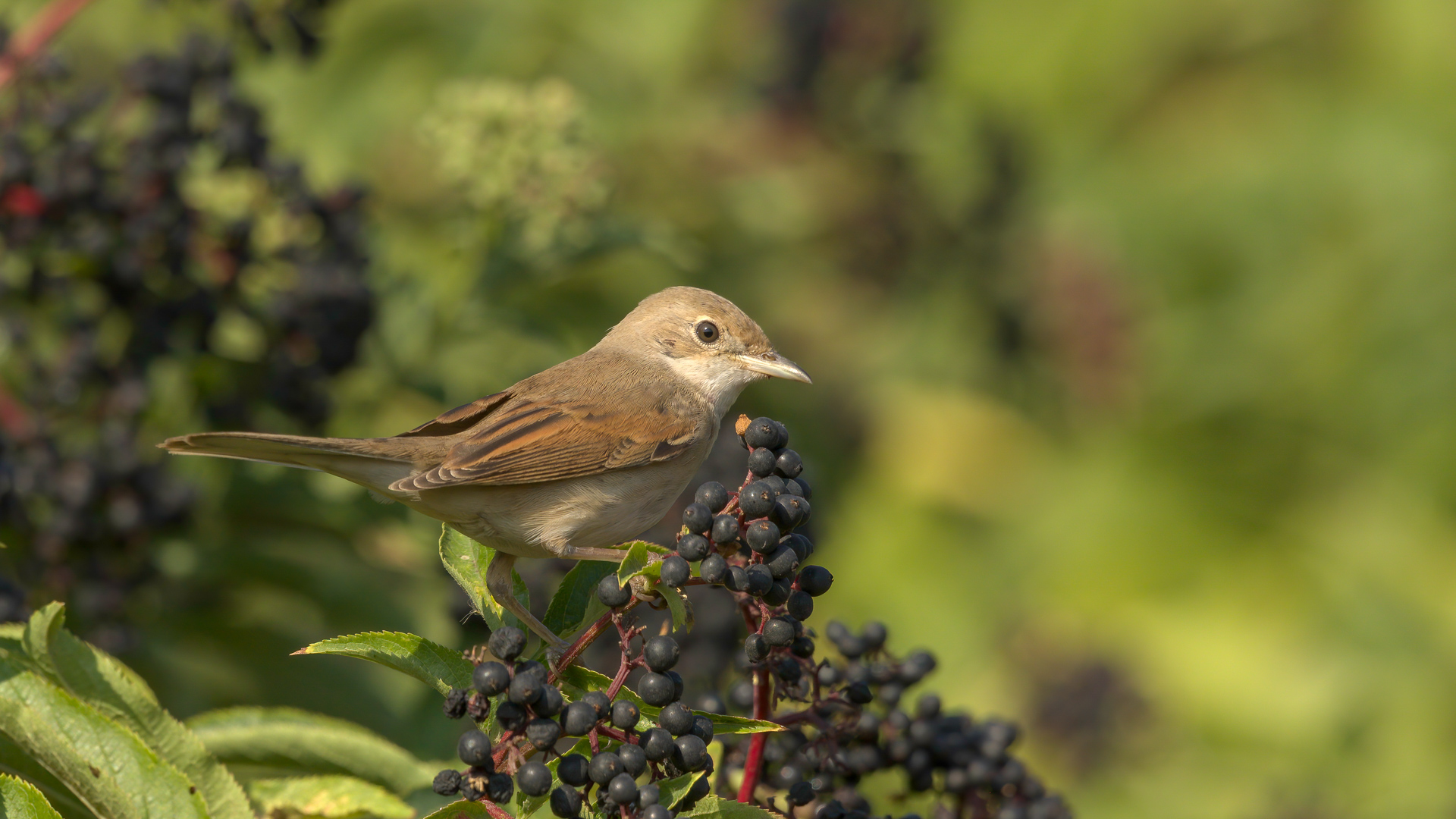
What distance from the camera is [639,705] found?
101 inches

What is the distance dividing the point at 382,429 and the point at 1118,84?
Result: 6362 mm

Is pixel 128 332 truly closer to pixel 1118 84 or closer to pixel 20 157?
pixel 20 157

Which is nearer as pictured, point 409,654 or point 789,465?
point 409,654

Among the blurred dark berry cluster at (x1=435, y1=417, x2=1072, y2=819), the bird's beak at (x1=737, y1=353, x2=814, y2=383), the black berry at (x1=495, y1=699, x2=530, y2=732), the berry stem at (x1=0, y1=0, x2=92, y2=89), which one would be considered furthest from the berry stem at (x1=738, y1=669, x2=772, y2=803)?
the berry stem at (x1=0, y1=0, x2=92, y2=89)

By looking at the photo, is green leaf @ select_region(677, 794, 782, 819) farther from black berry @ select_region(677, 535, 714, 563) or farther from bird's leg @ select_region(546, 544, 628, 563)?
bird's leg @ select_region(546, 544, 628, 563)

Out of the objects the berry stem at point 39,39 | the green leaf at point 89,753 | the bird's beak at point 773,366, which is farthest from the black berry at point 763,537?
the berry stem at point 39,39

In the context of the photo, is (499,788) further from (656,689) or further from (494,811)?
(656,689)

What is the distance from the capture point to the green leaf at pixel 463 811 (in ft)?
7.60

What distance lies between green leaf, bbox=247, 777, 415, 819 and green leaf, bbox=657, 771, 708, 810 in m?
0.81

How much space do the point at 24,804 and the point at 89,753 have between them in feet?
0.57

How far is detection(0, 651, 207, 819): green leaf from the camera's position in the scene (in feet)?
8.23

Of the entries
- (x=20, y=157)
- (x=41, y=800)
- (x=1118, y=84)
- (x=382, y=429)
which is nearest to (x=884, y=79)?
(x=1118, y=84)

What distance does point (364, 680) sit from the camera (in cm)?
451

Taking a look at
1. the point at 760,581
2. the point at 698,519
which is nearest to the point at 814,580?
the point at 760,581
